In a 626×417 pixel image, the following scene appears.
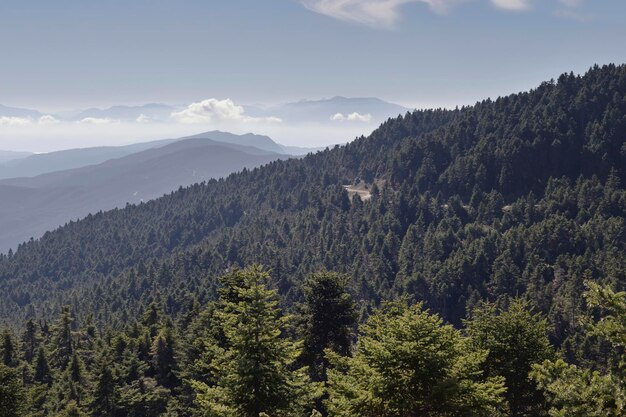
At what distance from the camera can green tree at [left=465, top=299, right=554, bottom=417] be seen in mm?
32531

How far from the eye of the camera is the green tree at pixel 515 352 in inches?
1281

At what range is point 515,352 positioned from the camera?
1305 inches

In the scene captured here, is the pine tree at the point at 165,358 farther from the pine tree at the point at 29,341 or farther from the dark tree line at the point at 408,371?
the pine tree at the point at 29,341

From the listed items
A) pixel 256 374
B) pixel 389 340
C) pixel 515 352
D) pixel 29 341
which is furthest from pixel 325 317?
pixel 29 341

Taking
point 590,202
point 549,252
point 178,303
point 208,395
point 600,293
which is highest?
point 600,293

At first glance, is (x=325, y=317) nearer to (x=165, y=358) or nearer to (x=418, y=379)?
(x=418, y=379)

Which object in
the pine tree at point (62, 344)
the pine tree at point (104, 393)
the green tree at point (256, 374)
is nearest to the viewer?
the green tree at point (256, 374)

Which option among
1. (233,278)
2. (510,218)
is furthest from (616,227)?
(233,278)

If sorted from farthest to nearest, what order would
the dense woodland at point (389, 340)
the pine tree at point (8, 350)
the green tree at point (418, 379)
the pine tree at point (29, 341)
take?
1. the pine tree at point (29, 341)
2. the pine tree at point (8, 350)
3. the dense woodland at point (389, 340)
4. the green tree at point (418, 379)

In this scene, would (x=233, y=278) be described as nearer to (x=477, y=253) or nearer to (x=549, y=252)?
(x=477, y=253)

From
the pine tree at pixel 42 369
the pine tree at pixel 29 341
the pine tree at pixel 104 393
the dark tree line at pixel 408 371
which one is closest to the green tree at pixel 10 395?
the dark tree line at pixel 408 371

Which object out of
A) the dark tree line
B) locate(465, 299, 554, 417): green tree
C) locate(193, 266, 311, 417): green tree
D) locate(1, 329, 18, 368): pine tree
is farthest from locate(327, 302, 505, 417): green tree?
locate(1, 329, 18, 368): pine tree

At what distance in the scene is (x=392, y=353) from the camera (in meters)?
18.7

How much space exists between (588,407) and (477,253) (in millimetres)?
152901
